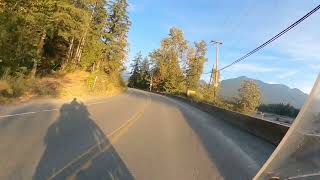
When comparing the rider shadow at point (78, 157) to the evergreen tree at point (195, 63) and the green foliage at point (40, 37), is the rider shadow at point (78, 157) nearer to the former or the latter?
the green foliage at point (40, 37)

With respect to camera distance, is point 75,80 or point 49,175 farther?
point 75,80

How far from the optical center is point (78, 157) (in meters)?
9.80

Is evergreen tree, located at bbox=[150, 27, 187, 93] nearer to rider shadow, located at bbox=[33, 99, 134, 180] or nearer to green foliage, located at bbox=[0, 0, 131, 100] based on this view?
green foliage, located at bbox=[0, 0, 131, 100]

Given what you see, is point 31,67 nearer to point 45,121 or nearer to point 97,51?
point 97,51

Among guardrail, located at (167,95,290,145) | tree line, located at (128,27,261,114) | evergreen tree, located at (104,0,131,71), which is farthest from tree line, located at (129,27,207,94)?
guardrail, located at (167,95,290,145)

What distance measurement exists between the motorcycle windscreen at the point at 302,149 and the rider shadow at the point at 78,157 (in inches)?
204

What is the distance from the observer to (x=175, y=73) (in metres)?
118

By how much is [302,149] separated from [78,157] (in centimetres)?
735

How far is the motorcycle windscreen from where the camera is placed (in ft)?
9.84

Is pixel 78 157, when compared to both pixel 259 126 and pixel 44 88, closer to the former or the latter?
pixel 259 126

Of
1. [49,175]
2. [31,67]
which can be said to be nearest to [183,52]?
[31,67]

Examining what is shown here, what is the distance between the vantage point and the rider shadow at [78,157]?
8125mm

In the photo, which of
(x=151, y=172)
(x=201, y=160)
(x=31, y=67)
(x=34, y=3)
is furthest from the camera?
(x=31, y=67)

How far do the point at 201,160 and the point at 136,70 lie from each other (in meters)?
143
